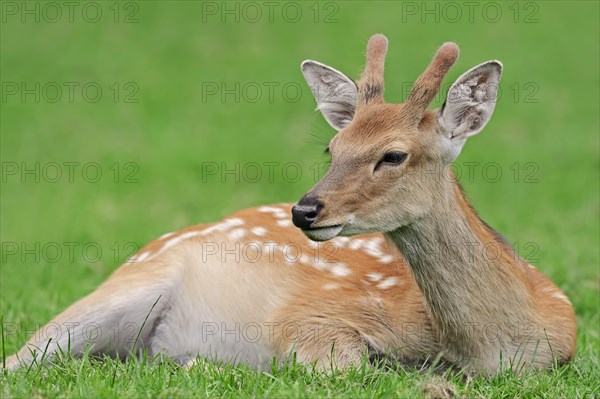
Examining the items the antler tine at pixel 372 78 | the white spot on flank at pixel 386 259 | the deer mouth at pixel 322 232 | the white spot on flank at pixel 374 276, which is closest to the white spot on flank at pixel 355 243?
the white spot on flank at pixel 386 259

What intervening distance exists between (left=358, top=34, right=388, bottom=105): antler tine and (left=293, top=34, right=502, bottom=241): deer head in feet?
0.22

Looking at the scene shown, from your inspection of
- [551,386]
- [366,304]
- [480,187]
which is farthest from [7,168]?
[551,386]

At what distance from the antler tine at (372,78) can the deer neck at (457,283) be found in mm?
654

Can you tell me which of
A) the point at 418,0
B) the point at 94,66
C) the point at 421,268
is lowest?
the point at 421,268

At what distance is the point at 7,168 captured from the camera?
13.9 m

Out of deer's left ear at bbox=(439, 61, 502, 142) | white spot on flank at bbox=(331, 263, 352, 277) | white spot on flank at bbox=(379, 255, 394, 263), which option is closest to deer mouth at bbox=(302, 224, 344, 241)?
deer's left ear at bbox=(439, 61, 502, 142)

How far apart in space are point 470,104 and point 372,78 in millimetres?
584

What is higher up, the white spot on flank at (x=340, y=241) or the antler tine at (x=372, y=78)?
the antler tine at (x=372, y=78)

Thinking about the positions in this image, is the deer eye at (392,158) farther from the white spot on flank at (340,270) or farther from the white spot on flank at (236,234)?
the white spot on flank at (236,234)

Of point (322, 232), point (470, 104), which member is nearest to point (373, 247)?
point (470, 104)

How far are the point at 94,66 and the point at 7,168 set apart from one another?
4.88 meters

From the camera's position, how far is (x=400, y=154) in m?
5.09

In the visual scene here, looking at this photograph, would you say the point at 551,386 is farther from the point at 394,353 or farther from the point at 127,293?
the point at 127,293

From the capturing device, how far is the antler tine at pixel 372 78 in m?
5.54
